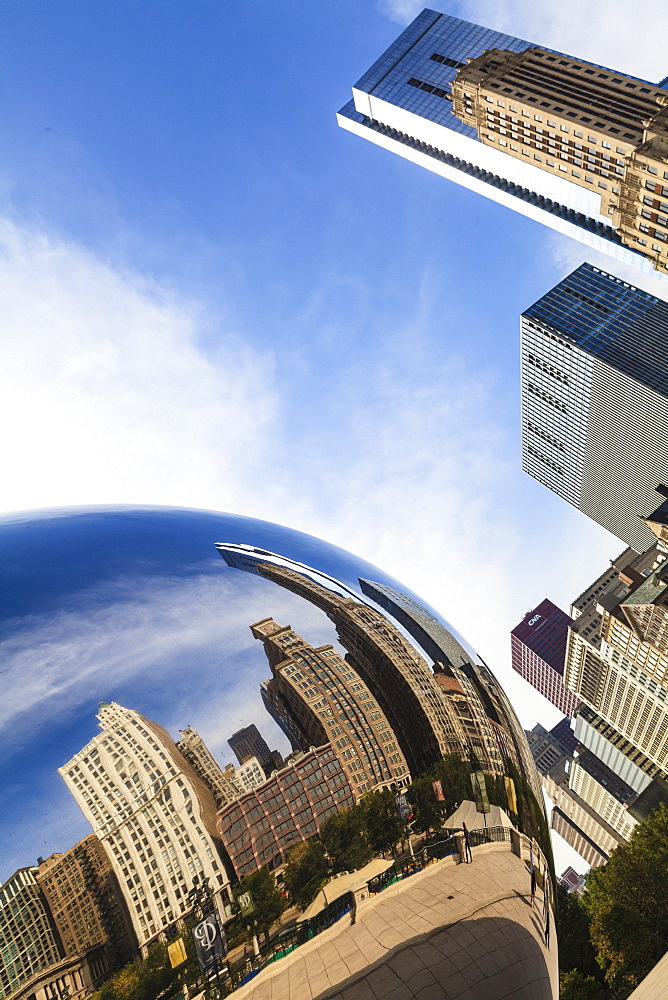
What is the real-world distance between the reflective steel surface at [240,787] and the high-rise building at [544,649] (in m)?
187

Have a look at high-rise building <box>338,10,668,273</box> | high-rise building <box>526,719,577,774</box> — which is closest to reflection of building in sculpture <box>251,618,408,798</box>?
high-rise building <box>338,10,668,273</box>

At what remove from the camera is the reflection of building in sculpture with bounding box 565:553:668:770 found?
2694 inches

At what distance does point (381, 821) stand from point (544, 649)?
196 metres

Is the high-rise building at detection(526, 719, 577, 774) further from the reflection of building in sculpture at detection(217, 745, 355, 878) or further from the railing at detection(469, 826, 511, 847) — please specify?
the reflection of building in sculpture at detection(217, 745, 355, 878)

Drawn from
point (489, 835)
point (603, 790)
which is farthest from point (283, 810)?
point (603, 790)

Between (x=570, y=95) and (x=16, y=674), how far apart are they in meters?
75.0

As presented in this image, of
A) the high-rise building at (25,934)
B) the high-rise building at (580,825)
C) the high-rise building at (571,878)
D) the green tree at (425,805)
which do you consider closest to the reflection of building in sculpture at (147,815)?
the high-rise building at (25,934)

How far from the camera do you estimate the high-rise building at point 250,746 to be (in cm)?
262

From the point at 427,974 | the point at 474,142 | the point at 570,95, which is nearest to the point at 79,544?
the point at 427,974

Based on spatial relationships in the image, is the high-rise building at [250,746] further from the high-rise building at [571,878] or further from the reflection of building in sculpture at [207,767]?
the high-rise building at [571,878]

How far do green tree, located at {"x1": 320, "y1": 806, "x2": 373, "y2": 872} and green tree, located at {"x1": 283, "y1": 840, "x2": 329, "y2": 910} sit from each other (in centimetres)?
5

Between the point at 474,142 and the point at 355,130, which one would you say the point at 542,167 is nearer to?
the point at 474,142

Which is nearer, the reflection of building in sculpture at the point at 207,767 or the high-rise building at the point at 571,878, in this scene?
the reflection of building in sculpture at the point at 207,767

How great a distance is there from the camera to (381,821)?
276 cm
